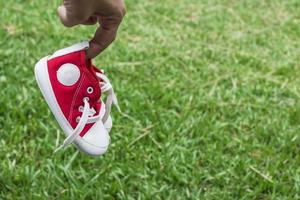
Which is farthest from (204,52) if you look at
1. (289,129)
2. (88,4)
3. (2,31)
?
(88,4)

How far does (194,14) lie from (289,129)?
4.93 feet

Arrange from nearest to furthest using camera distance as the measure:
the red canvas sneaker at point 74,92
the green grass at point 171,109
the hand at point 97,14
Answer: the hand at point 97,14 → the red canvas sneaker at point 74,92 → the green grass at point 171,109

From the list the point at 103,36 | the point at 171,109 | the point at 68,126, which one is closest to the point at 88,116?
the point at 68,126

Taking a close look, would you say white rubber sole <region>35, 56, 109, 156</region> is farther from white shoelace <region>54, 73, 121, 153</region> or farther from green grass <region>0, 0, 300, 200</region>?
green grass <region>0, 0, 300, 200</region>

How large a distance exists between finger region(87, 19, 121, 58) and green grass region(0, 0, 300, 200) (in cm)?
69

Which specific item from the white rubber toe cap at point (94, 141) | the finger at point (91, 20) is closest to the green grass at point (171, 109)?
the white rubber toe cap at point (94, 141)

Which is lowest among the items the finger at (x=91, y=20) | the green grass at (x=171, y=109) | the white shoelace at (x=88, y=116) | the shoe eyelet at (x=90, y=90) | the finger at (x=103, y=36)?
the green grass at (x=171, y=109)

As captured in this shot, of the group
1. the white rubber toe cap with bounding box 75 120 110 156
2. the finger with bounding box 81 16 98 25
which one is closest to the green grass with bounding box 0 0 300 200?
the white rubber toe cap with bounding box 75 120 110 156

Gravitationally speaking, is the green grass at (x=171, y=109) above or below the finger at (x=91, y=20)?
below

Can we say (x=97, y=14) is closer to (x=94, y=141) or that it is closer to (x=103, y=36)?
(x=103, y=36)

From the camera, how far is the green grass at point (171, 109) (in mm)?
2092

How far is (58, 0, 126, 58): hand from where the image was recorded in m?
1.24

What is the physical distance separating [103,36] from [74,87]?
7.6 inches

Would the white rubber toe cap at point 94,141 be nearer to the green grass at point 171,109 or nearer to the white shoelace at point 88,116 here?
the white shoelace at point 88,116
